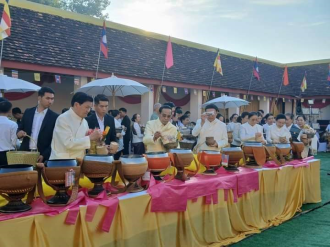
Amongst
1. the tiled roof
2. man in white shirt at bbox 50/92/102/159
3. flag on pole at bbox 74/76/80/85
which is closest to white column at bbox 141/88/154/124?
the tiled roof

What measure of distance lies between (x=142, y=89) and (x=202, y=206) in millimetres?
4237

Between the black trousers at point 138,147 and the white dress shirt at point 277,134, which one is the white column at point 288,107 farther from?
the white dress shirt at point 277,134

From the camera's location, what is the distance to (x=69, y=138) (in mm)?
2527

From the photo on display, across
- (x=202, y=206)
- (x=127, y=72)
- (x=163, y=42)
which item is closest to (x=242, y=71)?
(x=163, y=42)

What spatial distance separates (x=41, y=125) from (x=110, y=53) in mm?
6804

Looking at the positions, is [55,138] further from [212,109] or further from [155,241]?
[212,109]

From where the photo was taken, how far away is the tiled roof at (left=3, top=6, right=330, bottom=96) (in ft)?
25.8

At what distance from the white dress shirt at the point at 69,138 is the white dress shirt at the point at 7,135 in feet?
4.47

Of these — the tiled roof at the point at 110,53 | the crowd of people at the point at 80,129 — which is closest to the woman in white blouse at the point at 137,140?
the tiled roof at the point at 110,53

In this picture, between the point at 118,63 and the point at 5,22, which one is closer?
the point at 5,22

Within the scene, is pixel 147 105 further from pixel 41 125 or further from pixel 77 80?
pixel 41 125

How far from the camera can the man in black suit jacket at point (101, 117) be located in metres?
3.25

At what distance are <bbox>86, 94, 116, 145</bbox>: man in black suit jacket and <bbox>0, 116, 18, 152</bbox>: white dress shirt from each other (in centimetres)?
98

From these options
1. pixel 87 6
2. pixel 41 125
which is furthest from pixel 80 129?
pixel 87 6
